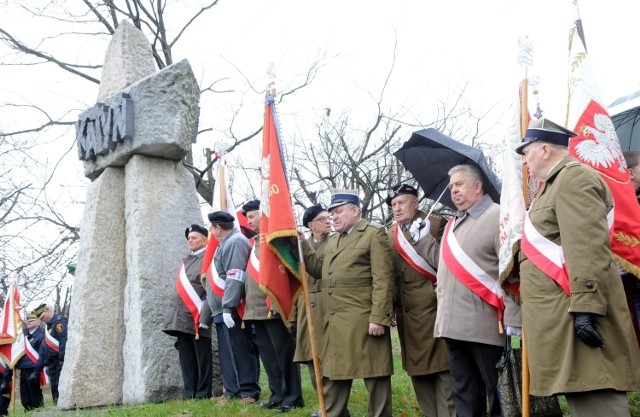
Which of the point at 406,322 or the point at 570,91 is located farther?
the point at 406,322

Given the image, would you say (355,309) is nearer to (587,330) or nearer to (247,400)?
(247,400)

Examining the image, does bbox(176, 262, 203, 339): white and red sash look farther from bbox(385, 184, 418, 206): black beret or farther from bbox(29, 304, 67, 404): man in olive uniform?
bbox(29, 304, 67, 404): man in olive uniform

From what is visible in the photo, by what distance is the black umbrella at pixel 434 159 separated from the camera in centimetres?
529

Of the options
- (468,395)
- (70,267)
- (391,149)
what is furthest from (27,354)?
(468,395)

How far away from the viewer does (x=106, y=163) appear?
9.36m

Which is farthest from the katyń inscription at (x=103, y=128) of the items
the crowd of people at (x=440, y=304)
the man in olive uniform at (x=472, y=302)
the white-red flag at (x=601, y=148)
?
the white-red flag at (x=601, y=148)

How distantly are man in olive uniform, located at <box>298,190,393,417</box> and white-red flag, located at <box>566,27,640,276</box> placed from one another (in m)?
1.79

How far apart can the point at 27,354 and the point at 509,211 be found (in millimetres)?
10980

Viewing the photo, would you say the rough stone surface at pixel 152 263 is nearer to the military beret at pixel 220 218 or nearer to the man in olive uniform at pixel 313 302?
the military beret at pixel 220 218

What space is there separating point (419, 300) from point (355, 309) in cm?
50

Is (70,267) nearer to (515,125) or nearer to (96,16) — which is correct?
(96,16)

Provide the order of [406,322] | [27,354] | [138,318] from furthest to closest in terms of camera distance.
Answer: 1. [27,354]
2. [138,318]
3. [406,322]

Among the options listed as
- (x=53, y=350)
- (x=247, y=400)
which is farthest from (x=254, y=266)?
(x=53, y=350)

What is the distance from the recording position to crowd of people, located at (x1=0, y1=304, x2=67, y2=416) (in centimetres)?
1252
